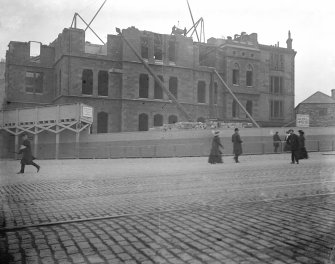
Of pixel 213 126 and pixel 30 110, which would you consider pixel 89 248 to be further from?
pixel 213 126

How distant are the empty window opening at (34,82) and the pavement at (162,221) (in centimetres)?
94

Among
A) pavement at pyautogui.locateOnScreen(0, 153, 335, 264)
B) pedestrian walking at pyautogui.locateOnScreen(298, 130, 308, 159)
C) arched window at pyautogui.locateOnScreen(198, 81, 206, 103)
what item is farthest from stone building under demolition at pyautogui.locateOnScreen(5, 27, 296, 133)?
pedestrian walking at pyautogui.locateOnScreen(298, 130, 308, 159)

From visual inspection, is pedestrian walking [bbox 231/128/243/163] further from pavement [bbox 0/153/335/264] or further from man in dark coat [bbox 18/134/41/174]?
man in dark coat [bbox 18/134/41/174]

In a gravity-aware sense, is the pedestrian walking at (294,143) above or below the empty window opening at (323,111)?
below

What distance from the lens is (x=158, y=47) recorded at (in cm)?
675

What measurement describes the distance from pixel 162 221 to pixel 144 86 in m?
3.82

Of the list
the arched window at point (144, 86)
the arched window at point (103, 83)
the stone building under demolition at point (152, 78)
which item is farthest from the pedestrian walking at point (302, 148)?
the arched window at point (103, 83)

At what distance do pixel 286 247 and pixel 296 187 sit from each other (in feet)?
13.1

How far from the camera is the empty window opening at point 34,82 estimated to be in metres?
4.21

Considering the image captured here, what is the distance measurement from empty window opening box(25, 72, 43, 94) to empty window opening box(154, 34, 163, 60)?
86.8 inches

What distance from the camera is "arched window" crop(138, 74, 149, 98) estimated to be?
24.5ft

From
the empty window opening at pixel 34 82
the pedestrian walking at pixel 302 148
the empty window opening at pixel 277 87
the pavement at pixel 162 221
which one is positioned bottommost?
the pavement at pixel 162 221

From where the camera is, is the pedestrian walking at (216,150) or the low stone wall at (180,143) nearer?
the low stone wall at (180,143)

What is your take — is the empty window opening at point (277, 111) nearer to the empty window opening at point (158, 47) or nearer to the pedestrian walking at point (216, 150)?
the pedestrian walking at point (216, 150)
